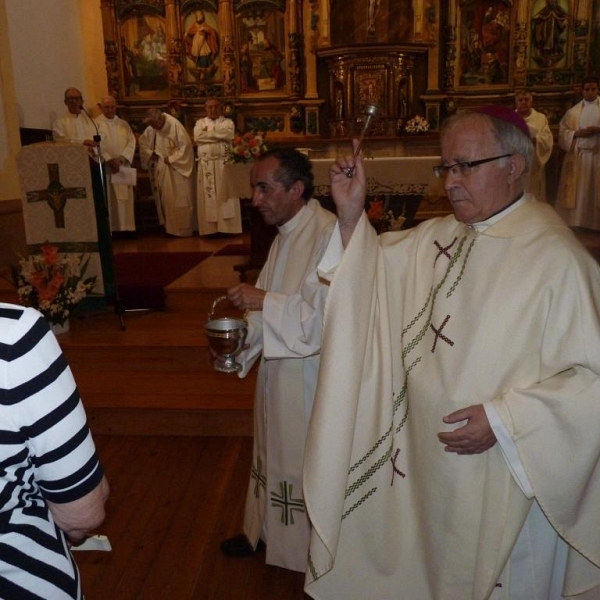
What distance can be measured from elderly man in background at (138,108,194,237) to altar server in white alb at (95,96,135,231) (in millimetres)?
388

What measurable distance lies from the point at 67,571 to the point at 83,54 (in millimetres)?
11986

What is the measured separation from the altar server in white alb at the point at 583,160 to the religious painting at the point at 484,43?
6.93 ft

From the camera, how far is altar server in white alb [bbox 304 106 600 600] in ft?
5.80

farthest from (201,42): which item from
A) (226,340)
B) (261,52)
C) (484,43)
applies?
(226,340)

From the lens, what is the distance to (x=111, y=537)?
311 cm

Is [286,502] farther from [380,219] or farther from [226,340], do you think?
[380,219]

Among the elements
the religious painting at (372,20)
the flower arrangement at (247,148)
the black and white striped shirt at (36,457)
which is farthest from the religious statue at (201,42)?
the black and white striped shirt at (36,457)

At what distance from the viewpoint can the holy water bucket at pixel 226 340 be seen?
2266 millimetres

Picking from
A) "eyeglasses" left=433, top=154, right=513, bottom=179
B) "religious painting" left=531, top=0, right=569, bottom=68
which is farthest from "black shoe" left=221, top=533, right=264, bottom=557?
"religious painting" left=531, top=0, right=569, bottom=68

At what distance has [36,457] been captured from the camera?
118 cm

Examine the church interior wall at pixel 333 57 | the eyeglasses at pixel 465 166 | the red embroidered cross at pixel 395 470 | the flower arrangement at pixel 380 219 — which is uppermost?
the church interior wall at pixel 333 57

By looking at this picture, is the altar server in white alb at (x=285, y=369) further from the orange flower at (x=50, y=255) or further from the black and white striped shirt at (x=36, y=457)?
the orange flower at (x=50, y=255)

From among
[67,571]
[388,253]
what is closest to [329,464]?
[388,253]

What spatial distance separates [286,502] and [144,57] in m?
10.7
